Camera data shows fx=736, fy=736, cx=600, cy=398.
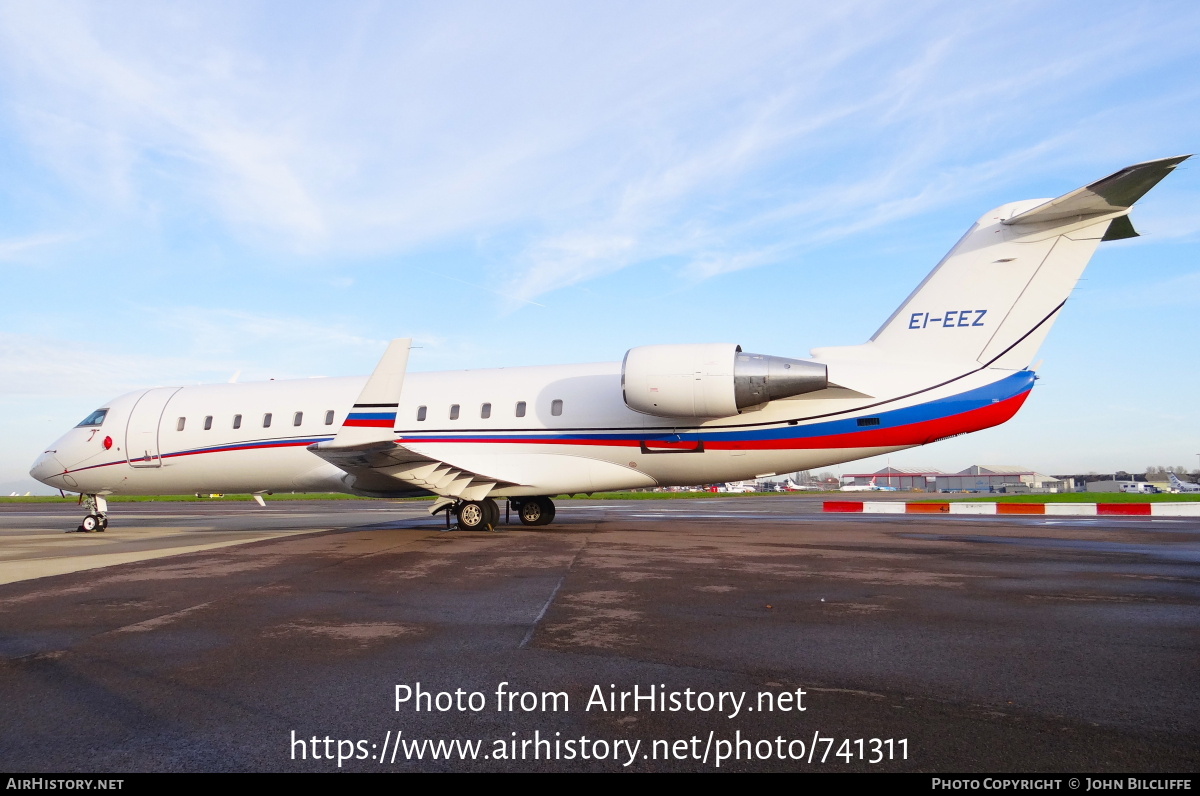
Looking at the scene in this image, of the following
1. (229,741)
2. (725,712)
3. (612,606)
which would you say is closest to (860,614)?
(612,606)

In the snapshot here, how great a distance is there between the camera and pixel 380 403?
1342 cm

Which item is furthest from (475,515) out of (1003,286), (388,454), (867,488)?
(867,488)

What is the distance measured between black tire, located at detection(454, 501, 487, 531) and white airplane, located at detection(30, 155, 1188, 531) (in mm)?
31

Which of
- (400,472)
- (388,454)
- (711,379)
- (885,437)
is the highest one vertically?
(711,379)

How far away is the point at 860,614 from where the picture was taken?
6.36 meters

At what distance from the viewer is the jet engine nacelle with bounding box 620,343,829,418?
1373cm

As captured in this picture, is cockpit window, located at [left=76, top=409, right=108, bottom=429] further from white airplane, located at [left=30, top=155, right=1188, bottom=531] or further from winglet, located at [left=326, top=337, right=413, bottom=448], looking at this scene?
winglet, located at [left=326, top=337, right=413, bottom=448]

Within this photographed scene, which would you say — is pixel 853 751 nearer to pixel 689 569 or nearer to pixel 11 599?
pixel 689 569

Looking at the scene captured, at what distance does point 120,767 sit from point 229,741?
43cm

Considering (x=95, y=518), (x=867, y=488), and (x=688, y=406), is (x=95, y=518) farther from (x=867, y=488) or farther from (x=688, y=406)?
(x=867, y=488)

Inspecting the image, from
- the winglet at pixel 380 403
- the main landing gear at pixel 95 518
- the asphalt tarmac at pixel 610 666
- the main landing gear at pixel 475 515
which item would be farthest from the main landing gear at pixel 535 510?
the main landing gear at pixel 95 518

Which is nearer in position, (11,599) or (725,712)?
(725,712)

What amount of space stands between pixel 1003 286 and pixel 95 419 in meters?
21.6

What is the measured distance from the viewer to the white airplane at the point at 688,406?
1323cm
